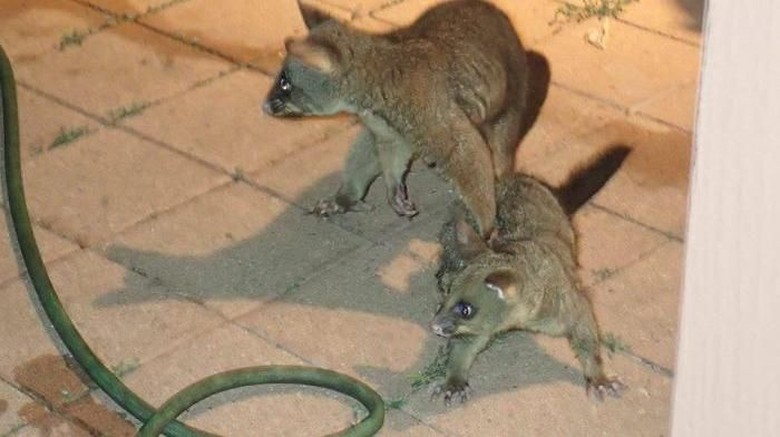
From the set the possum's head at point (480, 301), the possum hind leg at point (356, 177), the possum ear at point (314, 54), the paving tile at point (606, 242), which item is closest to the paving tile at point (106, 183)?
the possum hind leg at point (356, 177)

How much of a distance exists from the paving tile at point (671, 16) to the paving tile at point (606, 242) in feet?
4.72

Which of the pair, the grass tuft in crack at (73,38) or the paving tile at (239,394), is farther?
the grass tuft in crack at (73,38)

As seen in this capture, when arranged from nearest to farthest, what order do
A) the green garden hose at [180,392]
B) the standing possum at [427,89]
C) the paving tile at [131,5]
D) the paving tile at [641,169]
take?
the green garden hose at [180,392], the standing possum at [427,89], the paving tile at [641,169], the paving tile at [131,5]

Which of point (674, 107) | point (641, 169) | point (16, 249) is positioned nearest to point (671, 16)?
point (674, 107)

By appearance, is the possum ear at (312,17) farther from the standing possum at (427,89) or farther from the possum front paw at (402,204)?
the possum front paw at (402,204)

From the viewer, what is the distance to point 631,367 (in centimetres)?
431

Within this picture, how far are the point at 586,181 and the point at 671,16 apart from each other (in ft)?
5.96

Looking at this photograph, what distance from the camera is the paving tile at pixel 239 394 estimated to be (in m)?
4.14

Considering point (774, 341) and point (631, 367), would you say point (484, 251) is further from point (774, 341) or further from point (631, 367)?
point (774, 341)

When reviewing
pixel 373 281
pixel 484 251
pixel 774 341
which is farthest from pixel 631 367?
pixel 774 341

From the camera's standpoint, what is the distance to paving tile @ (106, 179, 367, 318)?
15.6 ft

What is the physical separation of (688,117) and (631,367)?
1.59 metres

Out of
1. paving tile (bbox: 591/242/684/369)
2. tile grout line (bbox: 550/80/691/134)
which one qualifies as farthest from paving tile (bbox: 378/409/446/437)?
tile grout line (bbox: 550/80/691/134)

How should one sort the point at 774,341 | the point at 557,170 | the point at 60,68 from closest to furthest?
the point at 774,341
the point at 557,170
the point at 60,68
